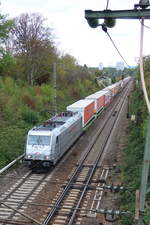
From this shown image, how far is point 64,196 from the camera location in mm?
16797

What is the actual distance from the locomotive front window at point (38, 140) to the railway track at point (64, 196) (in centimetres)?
205

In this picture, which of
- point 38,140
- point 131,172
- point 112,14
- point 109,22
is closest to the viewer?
point 112,14

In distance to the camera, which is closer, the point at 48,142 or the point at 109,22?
the point at 109,22

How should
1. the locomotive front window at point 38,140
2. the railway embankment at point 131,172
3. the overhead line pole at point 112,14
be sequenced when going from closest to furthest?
the overhead line pole at point 112,14
the railway embankment at point 131,172
the locomotive front window at point 38,140

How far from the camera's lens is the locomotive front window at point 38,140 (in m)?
20.8

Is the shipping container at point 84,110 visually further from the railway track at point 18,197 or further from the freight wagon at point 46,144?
the railway track at point 18,197

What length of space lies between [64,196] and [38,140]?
529 centimetres

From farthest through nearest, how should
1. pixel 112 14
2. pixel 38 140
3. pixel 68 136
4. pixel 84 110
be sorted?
pixel 84 110
pixel 68 136
pixel 38 140
pixel 112 14

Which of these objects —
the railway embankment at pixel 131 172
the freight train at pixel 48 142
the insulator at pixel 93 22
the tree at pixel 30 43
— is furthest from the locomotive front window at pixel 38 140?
the tree at pixel 30 43

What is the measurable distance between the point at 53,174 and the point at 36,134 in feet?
9.39

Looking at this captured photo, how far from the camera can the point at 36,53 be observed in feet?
170

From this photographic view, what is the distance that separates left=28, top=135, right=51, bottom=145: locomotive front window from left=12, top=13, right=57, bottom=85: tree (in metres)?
30.7

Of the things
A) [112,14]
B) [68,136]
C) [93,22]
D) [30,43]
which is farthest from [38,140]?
[30,43]

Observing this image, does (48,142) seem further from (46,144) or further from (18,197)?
(18,197)
